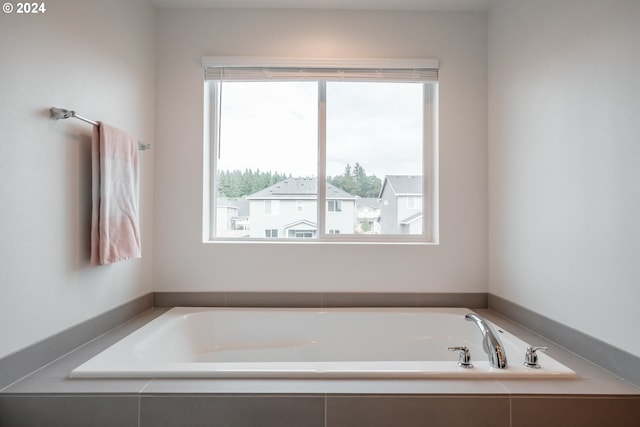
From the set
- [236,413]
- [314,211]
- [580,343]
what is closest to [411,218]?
[314,211]

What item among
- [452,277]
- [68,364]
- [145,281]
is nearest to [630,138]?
[452,277]

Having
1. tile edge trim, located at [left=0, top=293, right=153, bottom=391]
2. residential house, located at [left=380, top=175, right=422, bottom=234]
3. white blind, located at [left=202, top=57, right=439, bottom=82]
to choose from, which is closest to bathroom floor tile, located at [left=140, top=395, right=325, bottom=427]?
tile edge trim, located at [left=0, top=293, right=153, bottom=391]

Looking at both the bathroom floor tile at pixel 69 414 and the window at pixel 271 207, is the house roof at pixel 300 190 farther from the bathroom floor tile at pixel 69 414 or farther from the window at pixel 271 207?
the bathroom floor tile at pixel 69 414

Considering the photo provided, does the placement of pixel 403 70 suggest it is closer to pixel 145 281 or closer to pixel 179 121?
pixel 179 121

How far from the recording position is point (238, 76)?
7.50 feet

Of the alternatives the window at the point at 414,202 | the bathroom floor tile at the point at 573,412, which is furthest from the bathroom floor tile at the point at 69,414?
the window at the point at 414,202

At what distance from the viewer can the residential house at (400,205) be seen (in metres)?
2.42

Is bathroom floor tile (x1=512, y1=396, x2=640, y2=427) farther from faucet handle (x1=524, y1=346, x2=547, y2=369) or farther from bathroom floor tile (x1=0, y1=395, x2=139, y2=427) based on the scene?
bathroom floor tile (x1=0, y1=395, x2=139, y2=427)

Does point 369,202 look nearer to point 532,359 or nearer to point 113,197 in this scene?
point 532,359

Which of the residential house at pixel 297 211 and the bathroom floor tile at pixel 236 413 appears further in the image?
the residential house at pixel 297 211

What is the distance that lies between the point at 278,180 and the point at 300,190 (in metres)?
0.17

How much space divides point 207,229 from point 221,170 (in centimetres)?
42

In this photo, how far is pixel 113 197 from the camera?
167 centimetres

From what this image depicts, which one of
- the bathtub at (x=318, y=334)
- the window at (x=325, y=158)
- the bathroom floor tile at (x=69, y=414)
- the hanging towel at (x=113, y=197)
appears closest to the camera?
the bathroom floor tile at (x=69, y=414)
